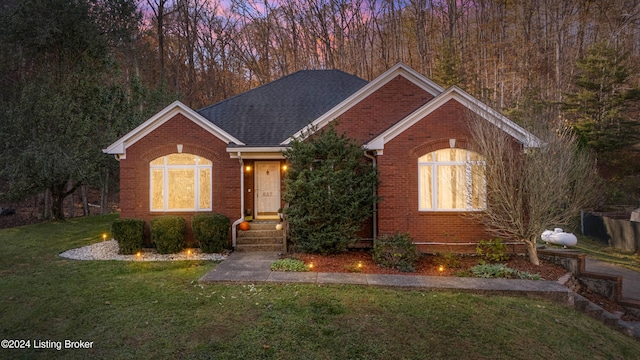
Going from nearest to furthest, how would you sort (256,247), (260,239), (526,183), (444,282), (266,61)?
(444,282)
(526,183)
(256,247)
(260,239)
(266,61)

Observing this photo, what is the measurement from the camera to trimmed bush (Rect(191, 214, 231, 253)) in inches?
376

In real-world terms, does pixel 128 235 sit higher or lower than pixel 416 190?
lower

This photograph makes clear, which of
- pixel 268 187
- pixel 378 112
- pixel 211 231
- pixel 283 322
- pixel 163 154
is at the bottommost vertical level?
pixel 283 322

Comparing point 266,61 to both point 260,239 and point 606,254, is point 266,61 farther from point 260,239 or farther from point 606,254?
point 606,254

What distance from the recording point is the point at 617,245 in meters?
13.0

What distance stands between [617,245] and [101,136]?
22.3 m

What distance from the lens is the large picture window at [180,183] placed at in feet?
34.4

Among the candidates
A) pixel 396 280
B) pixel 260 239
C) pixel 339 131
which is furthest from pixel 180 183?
pixel 396 280

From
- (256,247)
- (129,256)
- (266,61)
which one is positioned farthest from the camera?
(266,61)

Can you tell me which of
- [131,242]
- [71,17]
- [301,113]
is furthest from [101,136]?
[301,113]

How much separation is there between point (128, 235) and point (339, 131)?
6962 millimetres

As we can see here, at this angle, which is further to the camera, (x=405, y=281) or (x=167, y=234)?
(x=167, y=234)

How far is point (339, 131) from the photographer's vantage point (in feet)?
35.6

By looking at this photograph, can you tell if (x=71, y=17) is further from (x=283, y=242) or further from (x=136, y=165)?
(x=283, y=242)
